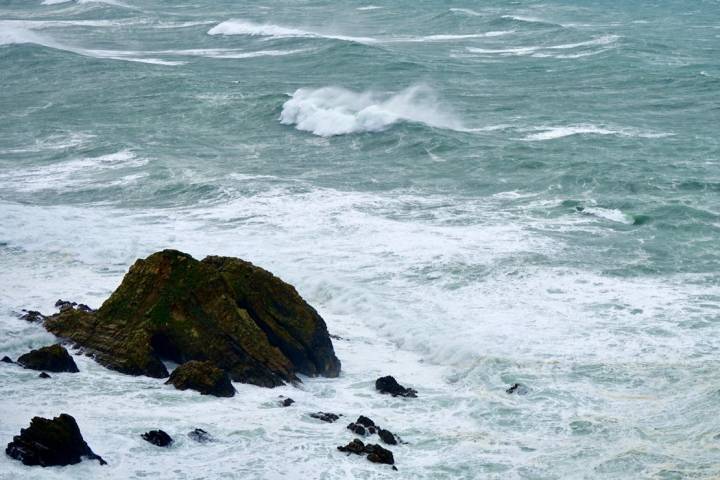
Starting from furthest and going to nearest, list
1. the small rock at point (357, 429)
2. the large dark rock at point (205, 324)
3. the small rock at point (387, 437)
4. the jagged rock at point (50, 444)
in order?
1. the large dark rock at point (205, 324)
2. the small rock at point (357, 429)
3. the small rock at point (387, 437)
4. the jagged rock at point (50, 444)

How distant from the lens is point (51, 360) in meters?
14.8

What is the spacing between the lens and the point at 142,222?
2528 cm

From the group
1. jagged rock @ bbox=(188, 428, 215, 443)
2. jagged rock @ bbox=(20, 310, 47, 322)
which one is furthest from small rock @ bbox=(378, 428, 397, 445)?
jagged rock @ bbox=(20, 310, 47, 322)

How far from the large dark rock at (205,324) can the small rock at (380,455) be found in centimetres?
273

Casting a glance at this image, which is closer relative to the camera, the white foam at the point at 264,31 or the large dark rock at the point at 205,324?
the large dark rock at the point at 205,324

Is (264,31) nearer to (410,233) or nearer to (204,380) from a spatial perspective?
(410,233)

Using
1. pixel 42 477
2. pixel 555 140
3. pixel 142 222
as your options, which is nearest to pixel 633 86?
pixel 555 140

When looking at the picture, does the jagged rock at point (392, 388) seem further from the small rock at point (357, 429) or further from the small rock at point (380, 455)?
the small rock at point (380, 455)

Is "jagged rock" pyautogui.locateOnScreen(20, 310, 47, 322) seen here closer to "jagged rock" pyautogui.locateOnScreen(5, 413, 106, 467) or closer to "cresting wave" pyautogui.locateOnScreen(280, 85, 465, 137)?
"jagged rock" pyautogui.locateOnScreen(5, 413, 106, 467)

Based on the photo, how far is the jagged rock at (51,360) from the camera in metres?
14.8

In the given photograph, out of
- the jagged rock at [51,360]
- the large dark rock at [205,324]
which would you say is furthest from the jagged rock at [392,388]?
the jagged rock at [51,360]

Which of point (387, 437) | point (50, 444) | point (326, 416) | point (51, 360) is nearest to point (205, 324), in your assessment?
point (51, 360)

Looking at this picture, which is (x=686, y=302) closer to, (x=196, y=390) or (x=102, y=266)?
Answer: (x=196, y=390)

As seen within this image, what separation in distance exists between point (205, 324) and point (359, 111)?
23.8m
